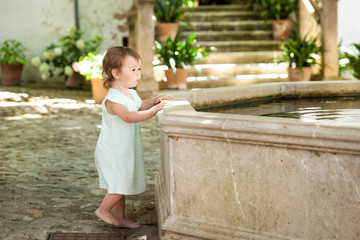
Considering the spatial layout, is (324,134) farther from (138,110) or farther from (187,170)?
(138,110)

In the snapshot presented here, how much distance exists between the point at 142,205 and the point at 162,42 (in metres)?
6.02

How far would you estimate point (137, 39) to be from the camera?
8.62 m

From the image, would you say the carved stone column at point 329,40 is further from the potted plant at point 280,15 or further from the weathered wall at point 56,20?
the weathered wall at point 56,20

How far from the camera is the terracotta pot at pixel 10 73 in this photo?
10.5m

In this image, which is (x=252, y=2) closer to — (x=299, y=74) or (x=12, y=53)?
(x=299, y=74)

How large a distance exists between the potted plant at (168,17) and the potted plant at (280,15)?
1.54 m

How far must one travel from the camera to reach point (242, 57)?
30.9 feet

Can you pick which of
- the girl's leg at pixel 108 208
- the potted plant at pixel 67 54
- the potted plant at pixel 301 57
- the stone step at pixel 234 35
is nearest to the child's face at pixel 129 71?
the girl's leg at pixel 108 208

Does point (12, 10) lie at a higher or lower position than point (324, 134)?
higher

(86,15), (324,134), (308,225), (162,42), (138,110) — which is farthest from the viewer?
(86,15)

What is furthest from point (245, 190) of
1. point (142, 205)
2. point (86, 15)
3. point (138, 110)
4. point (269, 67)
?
point (86, 15)

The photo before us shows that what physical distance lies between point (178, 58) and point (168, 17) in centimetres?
138

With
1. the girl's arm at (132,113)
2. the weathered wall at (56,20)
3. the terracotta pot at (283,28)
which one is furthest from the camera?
the weathered wall at (56,20)

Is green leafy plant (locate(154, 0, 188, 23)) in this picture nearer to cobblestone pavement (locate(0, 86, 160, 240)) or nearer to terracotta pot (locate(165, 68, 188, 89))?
terracotta pot (locate(165, 68, 188, 89))
